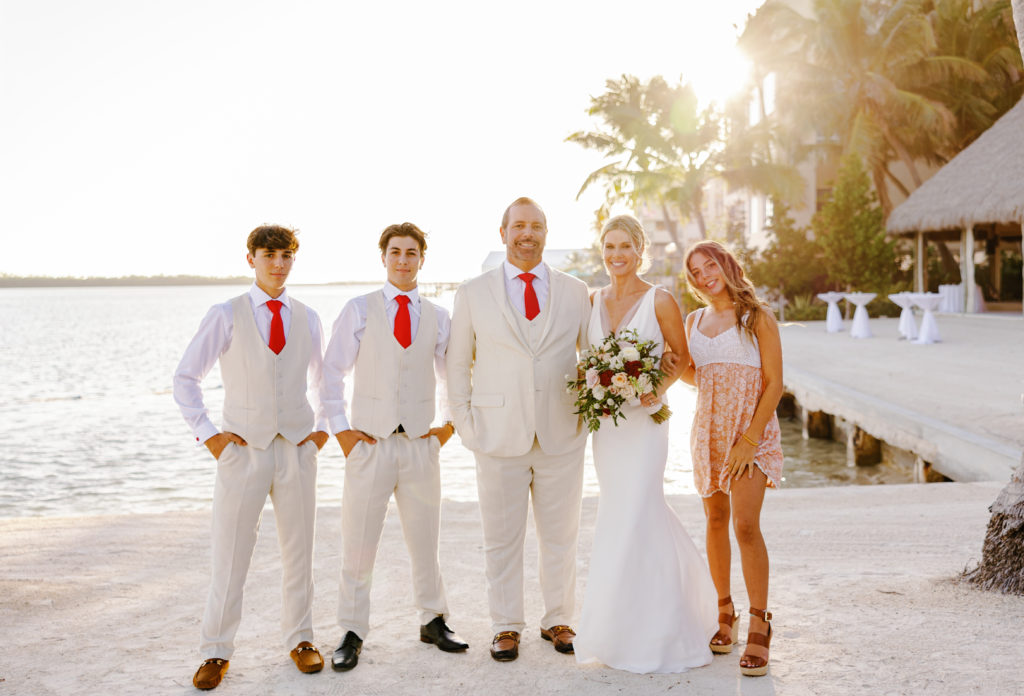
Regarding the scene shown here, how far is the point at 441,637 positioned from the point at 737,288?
2241 mm

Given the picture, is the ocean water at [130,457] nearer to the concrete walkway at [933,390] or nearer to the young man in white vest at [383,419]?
the concrete walkway at [933,390]

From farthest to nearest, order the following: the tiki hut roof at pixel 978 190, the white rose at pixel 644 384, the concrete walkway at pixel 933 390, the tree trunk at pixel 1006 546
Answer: the tiki hut roof at pixel 978 190 < the concrete walkway at pixel 933 390 < the tree trunk at pixel 1006 546 < the white rose at pixel 644 384

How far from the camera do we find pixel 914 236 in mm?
28766

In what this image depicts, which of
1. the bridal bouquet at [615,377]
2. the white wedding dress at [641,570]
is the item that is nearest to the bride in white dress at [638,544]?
the white wedding dress at [641,570]

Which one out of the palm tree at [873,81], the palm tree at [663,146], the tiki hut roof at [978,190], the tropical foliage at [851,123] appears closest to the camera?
the tiki hut roof at [978,190]

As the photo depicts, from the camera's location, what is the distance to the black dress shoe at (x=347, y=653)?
13.3 feet

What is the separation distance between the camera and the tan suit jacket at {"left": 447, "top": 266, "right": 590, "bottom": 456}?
4.29m

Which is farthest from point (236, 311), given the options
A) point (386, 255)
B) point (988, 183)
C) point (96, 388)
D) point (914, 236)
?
point (96, 388)

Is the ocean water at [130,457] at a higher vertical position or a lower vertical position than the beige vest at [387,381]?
lower

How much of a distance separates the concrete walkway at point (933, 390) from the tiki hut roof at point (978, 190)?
319 centimetres

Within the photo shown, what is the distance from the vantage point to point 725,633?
4.20 m

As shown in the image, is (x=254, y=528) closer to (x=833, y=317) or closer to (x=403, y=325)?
(x=403, y=325)

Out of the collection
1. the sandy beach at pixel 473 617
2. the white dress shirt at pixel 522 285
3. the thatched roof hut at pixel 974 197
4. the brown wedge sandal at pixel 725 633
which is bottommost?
the sandy beach at pixel 473 617

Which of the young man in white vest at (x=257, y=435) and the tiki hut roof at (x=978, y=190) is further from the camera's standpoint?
the tiki hut roof at (x=978, y=190)
